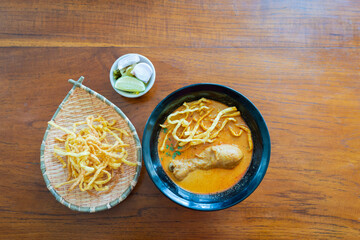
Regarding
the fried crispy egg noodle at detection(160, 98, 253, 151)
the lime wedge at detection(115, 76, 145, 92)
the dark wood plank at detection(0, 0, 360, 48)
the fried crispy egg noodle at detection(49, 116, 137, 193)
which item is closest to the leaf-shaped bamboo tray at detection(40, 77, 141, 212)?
the fried crispy egg noodle at detection(49, 116, 137, 193)

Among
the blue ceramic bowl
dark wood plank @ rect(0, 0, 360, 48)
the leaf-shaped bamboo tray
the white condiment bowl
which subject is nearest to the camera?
the blue ceramic bowl

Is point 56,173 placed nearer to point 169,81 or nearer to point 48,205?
A: point 48,205

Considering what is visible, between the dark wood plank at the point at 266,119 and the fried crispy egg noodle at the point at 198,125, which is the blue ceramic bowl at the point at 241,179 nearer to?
the fried crispy egg noodle at the point at 198,125

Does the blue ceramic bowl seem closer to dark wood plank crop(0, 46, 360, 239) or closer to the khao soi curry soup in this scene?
the khao soi curry soup

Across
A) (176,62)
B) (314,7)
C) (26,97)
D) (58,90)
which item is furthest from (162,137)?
(314,7)

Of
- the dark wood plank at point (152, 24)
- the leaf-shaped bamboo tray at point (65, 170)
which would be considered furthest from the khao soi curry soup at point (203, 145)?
the dark wood plank at point (152, 24)

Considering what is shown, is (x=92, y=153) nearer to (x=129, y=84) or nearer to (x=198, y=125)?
(x=129, y=84)
